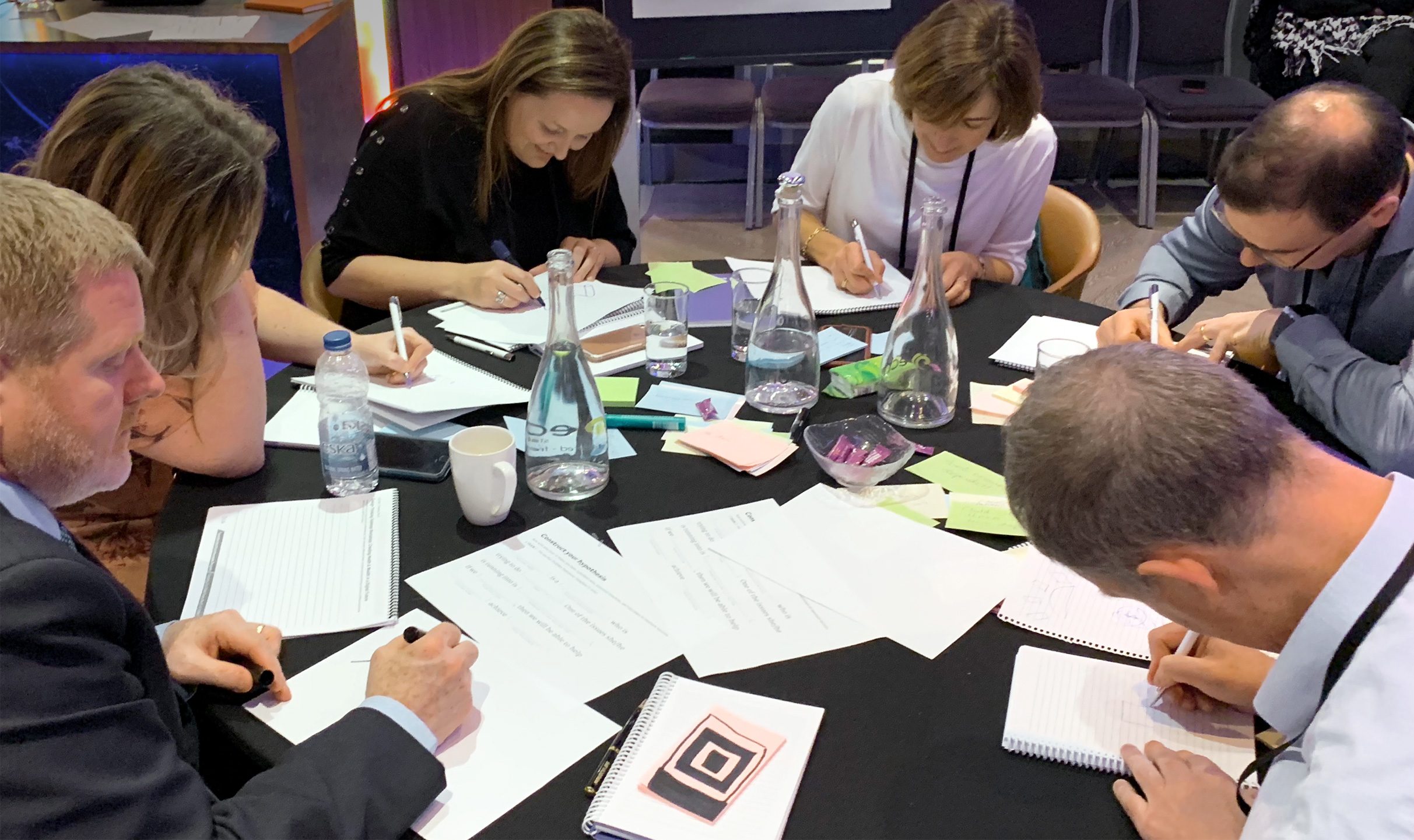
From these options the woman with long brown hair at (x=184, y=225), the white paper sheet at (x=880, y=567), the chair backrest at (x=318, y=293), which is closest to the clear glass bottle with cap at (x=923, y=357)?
the white paper sheet at (x=880, y=567)

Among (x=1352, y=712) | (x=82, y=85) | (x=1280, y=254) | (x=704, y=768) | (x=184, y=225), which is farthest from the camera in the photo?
(x=82, y=85)

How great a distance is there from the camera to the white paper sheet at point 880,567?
111cm

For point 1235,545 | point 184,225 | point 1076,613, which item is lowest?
point 1076,613

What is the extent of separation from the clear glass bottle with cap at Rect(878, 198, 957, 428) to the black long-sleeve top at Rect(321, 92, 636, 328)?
0.96 meters

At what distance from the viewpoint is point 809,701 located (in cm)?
99

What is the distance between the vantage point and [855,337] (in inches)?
70.3

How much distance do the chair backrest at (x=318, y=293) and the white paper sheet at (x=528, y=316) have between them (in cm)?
38

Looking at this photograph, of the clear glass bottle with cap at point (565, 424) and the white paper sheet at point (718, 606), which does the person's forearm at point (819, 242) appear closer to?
the clear glass bottle with cap at point (565, 424)

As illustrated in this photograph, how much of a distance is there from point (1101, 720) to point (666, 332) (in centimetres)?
94

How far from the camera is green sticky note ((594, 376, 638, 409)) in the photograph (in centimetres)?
157

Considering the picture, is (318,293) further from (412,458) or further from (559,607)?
(559,607)

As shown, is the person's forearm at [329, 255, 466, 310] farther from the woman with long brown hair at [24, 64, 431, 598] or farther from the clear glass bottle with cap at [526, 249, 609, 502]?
the clear glass bottle with cap at [526, 249, 609, 502]

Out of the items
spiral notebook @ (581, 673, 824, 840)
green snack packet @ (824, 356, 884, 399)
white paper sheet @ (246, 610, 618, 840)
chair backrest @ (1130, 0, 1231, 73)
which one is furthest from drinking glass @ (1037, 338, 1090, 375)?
chair backrest @ (1130, 0, 1231, 73)

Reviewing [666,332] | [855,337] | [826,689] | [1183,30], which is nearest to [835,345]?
[855,337]
